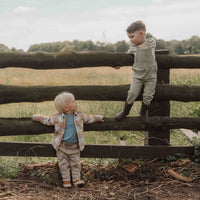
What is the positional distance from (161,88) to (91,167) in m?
1.43

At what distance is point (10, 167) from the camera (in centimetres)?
400

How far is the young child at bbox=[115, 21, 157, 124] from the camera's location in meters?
3.35

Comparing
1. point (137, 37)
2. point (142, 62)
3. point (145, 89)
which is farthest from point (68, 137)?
point (137, 37)

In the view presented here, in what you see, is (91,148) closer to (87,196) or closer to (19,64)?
(87,196)

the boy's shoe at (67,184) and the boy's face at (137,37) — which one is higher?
the boy's face at (137,37)

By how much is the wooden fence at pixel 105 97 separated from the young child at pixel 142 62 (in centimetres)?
27

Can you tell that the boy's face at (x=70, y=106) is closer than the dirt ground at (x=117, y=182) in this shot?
No

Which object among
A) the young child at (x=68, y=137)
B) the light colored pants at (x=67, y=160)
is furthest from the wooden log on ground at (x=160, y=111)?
the light colored pants at (x=67, y=160)

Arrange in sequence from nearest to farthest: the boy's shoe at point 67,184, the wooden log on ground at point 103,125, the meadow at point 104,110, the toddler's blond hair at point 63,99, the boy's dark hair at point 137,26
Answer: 1. the boy's dark hair at point 137,26
2. the toddler's blond hair at point 63,99
3. the boy's shoe at point 67,184
4. the wooden log on ground at point 103,125
5. the meadow at point 104,110

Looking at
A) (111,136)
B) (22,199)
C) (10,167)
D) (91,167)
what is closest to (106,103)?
(111,136)

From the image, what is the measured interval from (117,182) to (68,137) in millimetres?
843

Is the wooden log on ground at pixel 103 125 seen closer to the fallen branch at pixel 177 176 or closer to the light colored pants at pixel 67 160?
the light colored pants at pixel 67 160

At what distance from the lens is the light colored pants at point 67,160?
142 inches

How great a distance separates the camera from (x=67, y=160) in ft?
12.1
